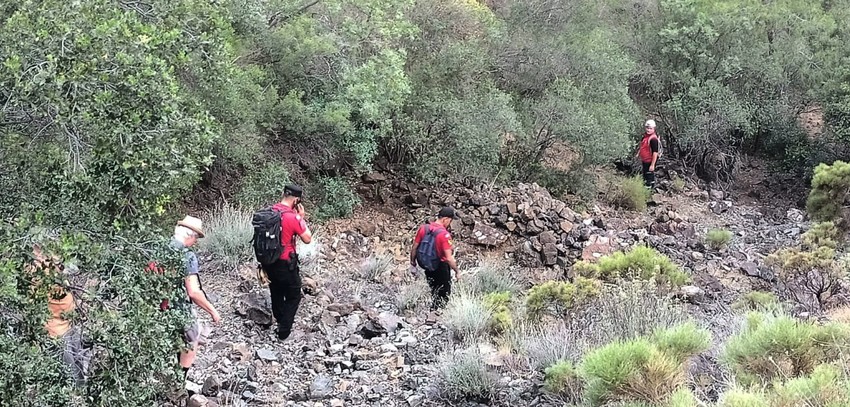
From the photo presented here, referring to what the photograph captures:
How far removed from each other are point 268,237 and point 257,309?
1.23 metres

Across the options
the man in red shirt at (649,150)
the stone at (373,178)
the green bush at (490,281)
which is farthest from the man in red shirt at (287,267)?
the man in red shirt at (649,150)

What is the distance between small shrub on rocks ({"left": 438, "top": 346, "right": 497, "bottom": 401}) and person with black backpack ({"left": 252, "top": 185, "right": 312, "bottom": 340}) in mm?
1842

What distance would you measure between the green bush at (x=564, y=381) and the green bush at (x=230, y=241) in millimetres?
5313

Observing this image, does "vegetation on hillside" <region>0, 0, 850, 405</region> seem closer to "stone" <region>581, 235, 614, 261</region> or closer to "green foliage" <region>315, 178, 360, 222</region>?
"green foliage" <region>315, 178, 360, 222</region>

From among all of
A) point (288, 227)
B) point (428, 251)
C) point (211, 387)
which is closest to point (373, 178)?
point (428, 251)

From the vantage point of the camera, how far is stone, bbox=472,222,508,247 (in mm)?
13258

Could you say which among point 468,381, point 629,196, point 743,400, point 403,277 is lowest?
point 629,196

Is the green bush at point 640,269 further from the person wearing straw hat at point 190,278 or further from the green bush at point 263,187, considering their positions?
the green bush at point 263,187

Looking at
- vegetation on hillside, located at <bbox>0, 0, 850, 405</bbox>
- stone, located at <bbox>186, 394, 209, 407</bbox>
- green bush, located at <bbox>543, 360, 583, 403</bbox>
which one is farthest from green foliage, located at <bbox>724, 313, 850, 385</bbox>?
stone, located at <bbox>186, 394, 209, 407</bbox>

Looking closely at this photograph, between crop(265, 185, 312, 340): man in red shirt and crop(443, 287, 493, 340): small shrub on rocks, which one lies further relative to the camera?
crop(443, 287, 493, 340): small shrub on rocks

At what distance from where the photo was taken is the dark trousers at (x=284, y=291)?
7.39 m

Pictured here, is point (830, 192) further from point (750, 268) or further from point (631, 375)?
point (631, 375)

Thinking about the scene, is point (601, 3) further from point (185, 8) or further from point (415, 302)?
point (185, 8)

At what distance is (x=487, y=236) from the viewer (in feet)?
43.8
